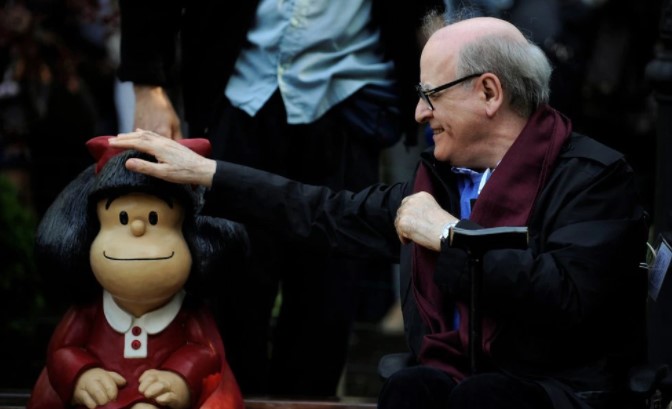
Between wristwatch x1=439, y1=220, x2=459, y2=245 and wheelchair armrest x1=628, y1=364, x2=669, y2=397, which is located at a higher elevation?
wristwatch x1=439, y1=220, x2=459, y2=245

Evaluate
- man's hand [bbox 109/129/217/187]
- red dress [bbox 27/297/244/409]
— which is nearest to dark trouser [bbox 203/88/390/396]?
red dress [bbox 27/297/244/409]

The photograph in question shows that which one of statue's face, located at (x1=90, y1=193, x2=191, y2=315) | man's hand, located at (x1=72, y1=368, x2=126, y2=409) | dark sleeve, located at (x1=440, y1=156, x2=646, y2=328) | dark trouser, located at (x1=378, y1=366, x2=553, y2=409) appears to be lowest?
man's hand, located at (x1=72, y1=368, x2=126, y2=409)

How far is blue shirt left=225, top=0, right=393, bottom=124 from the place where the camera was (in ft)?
15.9

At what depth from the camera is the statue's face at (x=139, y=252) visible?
4.16m

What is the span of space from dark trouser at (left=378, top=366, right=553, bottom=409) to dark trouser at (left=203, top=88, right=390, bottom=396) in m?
1.08

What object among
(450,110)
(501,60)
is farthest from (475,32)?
(450,110)

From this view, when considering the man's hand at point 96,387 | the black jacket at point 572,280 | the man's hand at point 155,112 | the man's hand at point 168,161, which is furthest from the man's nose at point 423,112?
the man's hand at point 96,387

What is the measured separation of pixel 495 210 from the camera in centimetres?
389

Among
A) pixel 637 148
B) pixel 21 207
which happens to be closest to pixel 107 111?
pixel 21 207

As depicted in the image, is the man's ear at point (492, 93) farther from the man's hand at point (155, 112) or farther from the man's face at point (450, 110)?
the man's hand at point (155, 112)

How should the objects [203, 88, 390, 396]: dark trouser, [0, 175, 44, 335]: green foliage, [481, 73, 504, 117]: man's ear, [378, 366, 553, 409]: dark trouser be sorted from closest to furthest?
1. [378, 366, 553, 409]: dark trouser
2. [481, 73, 504, 117]: man's ear
3. [203, 88, 390, 396]: dark trouser
4. [0, 175, 44, 335]: green foliage

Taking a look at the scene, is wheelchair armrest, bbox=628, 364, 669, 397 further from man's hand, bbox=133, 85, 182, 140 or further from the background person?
man's hand, bbox=133, 85, 182, 140

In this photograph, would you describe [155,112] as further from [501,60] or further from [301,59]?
[501,60]

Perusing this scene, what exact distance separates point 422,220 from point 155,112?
1211mm
